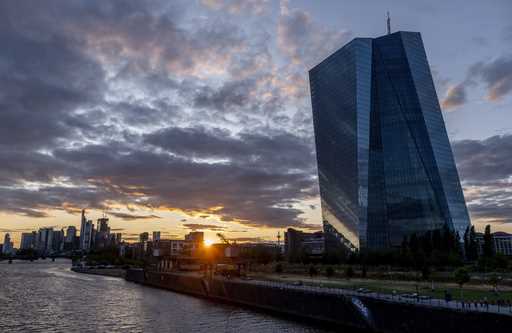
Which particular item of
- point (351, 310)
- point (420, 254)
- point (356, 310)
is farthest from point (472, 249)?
point (356, 310)

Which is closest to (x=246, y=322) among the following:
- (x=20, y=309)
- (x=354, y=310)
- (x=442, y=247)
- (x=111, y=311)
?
(x=354, y=310)

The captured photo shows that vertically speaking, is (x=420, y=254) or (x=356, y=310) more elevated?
(x=420, y=254)

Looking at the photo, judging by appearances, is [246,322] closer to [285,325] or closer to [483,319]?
[285,325]

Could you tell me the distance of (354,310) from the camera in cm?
6956

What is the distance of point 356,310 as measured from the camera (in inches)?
2719

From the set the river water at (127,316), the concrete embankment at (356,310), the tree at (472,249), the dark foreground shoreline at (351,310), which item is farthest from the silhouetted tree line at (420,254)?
the river water at (127,316)

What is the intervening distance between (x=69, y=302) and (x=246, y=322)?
51527 mm

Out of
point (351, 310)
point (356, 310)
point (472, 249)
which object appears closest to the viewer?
point (356, 310)

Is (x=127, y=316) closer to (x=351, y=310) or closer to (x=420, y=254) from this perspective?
(x=351, y=310)

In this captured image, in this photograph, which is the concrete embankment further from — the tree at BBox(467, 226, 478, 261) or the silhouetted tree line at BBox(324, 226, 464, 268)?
the tree at BBox(467, 226, 478, 261)

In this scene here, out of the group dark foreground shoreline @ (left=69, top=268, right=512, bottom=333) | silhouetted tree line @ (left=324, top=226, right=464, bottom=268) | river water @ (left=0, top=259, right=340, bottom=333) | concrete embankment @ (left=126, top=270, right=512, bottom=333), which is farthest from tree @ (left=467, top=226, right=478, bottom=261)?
river water @ (left=0, top=259, right=340, bottom=333)

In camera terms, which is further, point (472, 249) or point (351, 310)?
point (472, 249)

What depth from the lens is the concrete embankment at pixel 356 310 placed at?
173 feet

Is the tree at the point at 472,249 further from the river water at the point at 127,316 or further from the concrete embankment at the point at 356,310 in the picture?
the river water at the point at 127,316
